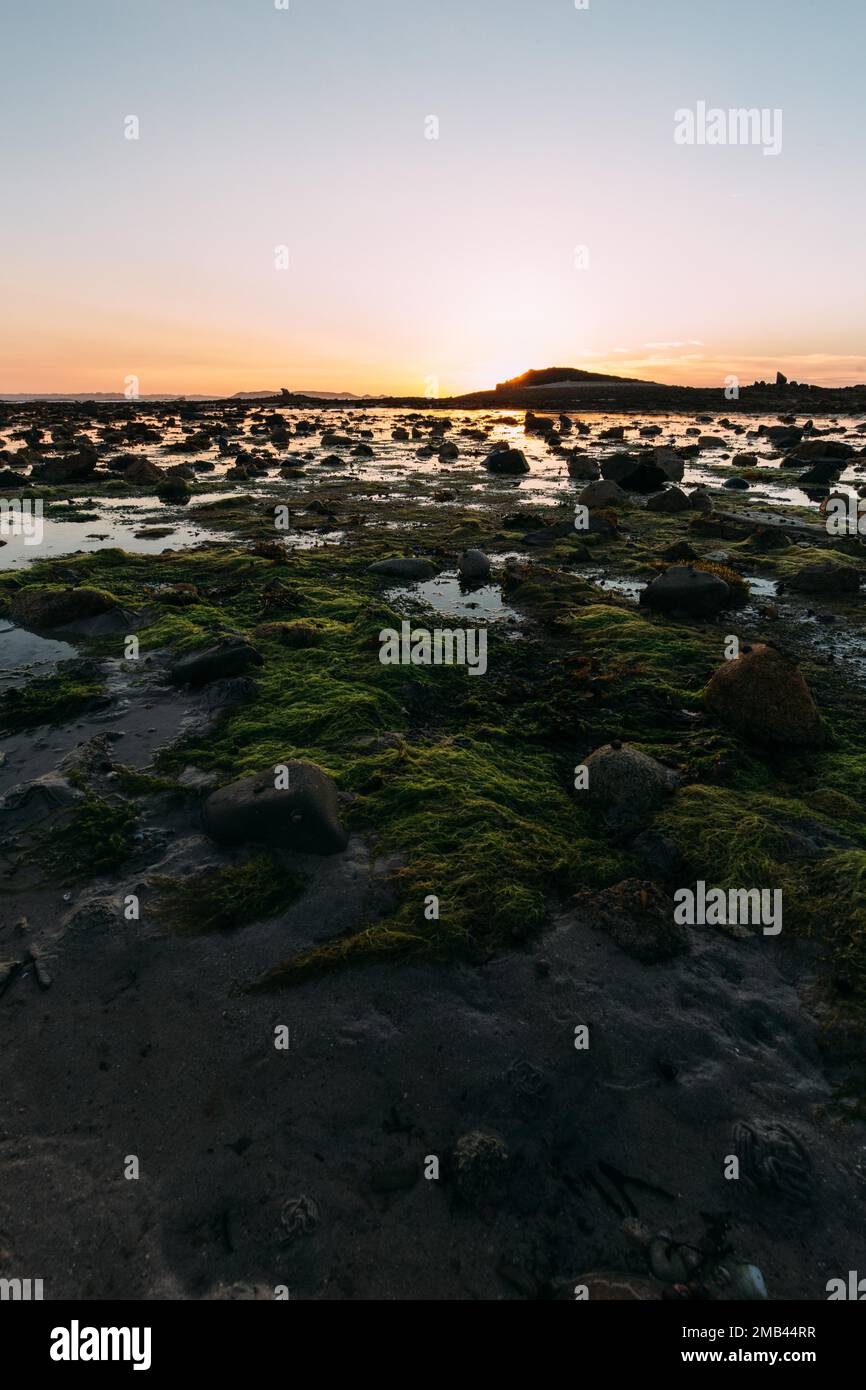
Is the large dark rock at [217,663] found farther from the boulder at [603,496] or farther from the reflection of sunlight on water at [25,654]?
the boulder at [603,496]

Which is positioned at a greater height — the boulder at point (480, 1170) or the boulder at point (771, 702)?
the boulder at point (771, 702)

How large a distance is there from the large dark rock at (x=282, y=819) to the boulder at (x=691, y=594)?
8.39 m

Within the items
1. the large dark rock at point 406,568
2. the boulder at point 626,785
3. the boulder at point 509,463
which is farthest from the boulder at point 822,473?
the boulder at point 626,785

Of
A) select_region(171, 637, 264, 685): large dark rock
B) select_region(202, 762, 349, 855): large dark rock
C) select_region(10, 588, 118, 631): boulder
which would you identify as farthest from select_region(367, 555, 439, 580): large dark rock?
select_region(202, 762, 349, 855): large dark rock

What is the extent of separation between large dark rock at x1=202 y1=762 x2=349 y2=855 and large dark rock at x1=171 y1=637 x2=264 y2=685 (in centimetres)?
351

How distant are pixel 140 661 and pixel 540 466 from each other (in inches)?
1046

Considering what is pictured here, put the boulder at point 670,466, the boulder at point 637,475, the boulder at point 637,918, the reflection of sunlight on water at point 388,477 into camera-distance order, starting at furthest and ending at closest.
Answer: the boulder at point 670,466
the boulder at point 637,475
the reflection of sunlight on water at point 388,477
the boulder at point 637,918

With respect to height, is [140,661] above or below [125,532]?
below

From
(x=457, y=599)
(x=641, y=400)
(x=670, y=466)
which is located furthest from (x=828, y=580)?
(x=641, y=400)

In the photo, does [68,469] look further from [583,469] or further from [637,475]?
[637,475]

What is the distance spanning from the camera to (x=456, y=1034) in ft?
13.9

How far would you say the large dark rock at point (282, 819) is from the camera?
5.87 metres
